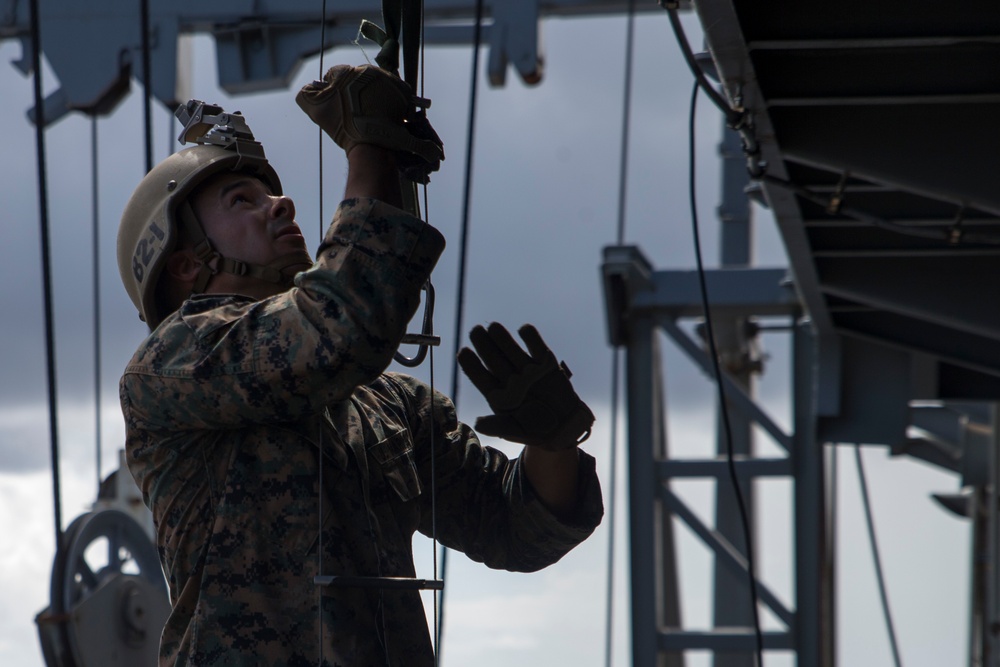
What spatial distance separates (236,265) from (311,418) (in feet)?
1.17

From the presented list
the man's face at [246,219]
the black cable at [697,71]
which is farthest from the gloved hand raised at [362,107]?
the black cable at [697,71]

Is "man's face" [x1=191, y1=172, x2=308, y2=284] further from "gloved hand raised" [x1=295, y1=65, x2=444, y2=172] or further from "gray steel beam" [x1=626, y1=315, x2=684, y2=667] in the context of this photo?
"gray steel beam" [x1=626, y1=315, x2=684, y2=667]

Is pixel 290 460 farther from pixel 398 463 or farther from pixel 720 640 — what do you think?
pixel 720 640

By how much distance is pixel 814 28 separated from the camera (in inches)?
174

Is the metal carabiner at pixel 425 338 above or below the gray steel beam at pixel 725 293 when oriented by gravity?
below

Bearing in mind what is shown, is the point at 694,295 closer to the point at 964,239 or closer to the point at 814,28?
the point at 964,239

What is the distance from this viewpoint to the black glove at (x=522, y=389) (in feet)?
10.5

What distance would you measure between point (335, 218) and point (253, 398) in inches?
13.6

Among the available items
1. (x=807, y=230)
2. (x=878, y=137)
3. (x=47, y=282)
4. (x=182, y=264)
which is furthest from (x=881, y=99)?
(x=47, y=282)

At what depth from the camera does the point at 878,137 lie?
17.1ft

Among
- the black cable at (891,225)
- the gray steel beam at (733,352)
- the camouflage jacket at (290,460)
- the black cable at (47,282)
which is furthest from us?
the gray steel beam at (733,352)

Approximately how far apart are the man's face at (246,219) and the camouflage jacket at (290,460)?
0.44 ft

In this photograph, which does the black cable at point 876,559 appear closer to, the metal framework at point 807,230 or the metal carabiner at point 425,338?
the metal framework at point 807,230

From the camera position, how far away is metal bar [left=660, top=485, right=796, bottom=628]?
318 inches
